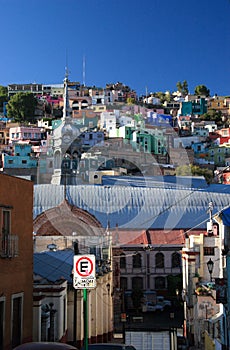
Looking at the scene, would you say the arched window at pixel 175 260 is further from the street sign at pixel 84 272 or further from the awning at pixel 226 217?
the street sign at pixel 84 272

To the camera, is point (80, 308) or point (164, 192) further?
point (164, 192)

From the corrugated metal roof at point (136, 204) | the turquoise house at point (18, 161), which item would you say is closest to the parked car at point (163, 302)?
the corrugated metal roof at point (136, 204)

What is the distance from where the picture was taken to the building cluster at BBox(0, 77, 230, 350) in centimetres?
1291

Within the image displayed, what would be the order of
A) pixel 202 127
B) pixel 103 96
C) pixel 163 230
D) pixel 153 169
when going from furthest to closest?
pixel 103 96 → pixel 202 127 → pixel 153 169 → pixel 163 230

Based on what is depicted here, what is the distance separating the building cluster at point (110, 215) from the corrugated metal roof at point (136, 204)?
0.13 m

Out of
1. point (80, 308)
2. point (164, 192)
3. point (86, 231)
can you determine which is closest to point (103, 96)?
point (164, 192)

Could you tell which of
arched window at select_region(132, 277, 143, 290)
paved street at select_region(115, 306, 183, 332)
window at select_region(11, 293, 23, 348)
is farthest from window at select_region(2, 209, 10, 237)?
arched window at select_region(132, 277, 143, 290)

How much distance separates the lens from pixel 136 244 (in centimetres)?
4784

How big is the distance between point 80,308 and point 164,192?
146 ft

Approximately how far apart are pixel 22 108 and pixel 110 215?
76.0 metres

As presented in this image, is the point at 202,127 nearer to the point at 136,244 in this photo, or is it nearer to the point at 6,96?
the point at 6,96

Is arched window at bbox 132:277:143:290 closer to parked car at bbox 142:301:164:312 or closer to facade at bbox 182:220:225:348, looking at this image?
parked car at bbox 142:301:164:312

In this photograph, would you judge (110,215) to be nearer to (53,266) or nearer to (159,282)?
(159,282)

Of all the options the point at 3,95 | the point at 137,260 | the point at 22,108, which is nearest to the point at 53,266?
the point at 137,260
